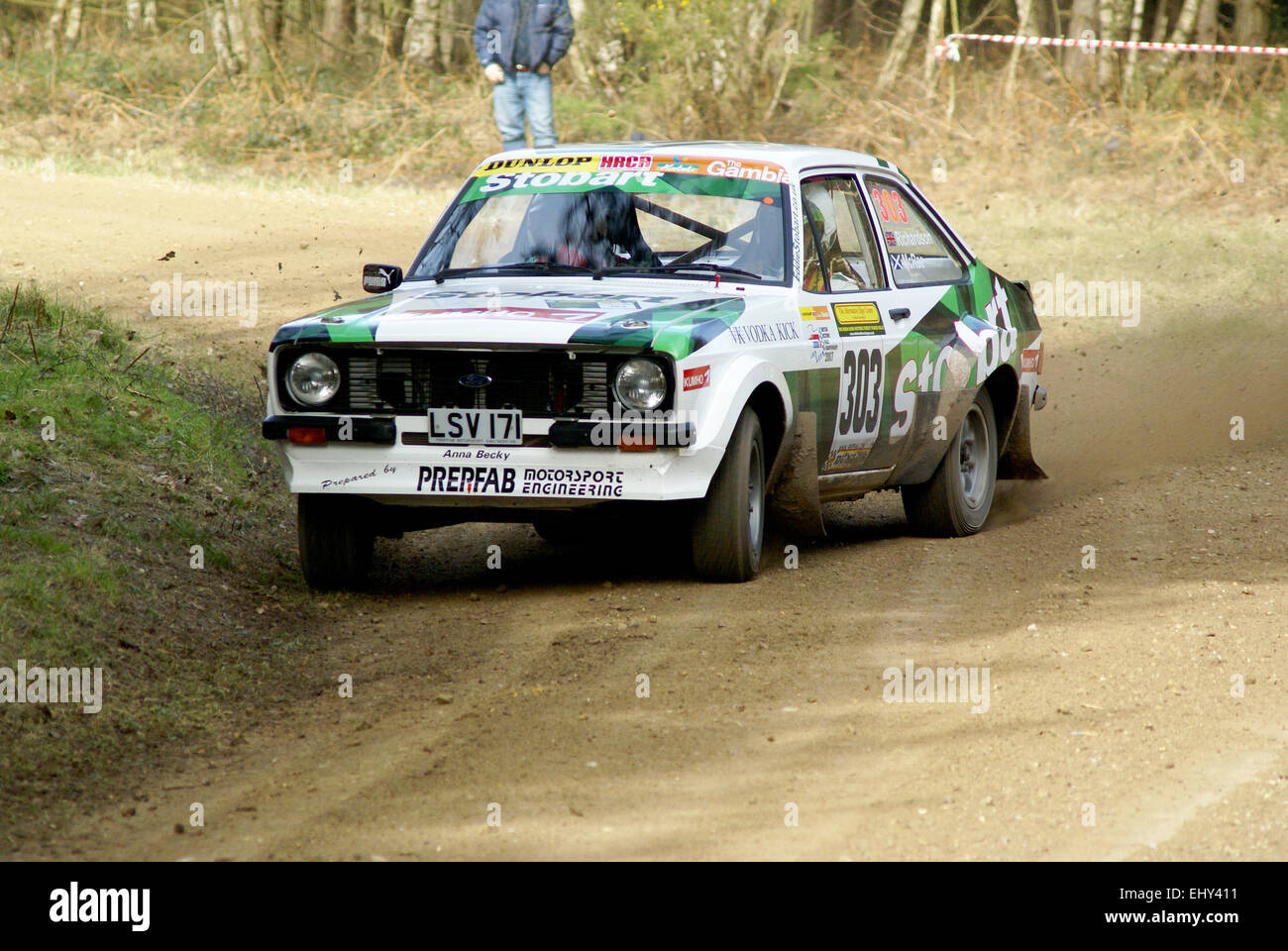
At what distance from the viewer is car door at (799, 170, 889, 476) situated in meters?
7.36

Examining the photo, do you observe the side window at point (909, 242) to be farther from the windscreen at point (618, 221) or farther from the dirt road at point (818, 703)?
the dirt road at point (818, 703)

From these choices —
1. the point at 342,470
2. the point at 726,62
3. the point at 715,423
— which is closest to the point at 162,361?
the point at 342,470

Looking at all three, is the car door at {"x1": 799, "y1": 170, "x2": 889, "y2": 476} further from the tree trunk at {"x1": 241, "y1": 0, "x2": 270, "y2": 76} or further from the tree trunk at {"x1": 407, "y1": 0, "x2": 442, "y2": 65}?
the tree trunk at {"x1": 407, "y1": 0, "x2": 442, "y2": 65}

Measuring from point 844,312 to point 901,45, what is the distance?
15.9 m

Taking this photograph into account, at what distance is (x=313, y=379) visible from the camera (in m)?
6.63

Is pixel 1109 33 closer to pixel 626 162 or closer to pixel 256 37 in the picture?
pixel 256 37

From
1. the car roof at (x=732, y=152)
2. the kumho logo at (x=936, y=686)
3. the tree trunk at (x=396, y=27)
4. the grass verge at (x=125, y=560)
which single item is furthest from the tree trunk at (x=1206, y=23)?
the kumho logo at (x=936, y=686)

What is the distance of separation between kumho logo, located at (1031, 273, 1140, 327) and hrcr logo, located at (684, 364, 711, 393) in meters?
8.67

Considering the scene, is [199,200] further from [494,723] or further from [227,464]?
[494,723]

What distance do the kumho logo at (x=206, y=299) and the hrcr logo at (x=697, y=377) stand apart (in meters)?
6.44

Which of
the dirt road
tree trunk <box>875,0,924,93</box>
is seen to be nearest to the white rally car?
the dirt road

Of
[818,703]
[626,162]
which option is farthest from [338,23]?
[818,703]

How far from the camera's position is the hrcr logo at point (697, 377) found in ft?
20.7

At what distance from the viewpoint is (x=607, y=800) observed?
4.39 m
